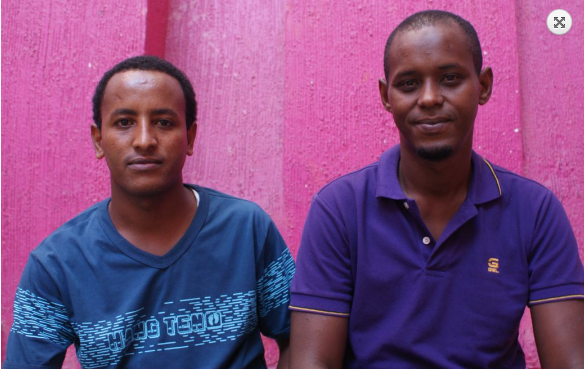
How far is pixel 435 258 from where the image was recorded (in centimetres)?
177

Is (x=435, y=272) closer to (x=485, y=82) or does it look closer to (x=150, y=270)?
(x=485, y=82)

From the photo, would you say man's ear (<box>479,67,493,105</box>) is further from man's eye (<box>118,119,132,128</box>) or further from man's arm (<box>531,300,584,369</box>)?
man's eye (<box>118,119,132,128</box>)

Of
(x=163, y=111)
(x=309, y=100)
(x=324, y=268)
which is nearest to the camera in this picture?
(x=324, y=268)

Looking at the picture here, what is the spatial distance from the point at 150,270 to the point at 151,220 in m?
0.18

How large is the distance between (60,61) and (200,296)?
1396 millimetres

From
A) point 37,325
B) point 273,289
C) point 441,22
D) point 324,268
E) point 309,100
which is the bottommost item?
point 37,325

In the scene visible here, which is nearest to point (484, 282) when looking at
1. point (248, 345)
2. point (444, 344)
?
point (444, 344)

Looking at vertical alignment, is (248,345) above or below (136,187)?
below

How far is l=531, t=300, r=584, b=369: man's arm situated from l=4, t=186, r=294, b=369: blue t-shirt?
33.7 inches

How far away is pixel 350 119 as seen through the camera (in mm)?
2693

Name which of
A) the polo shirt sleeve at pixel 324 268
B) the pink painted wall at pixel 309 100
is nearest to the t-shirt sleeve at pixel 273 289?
the polo shirt sleeve at pixel 324 268

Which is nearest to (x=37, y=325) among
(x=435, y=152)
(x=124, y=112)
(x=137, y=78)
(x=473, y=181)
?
(x=124, y=112)

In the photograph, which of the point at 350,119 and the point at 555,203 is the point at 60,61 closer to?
the point at 350,119

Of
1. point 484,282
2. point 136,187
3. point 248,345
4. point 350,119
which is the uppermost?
point 350,119
